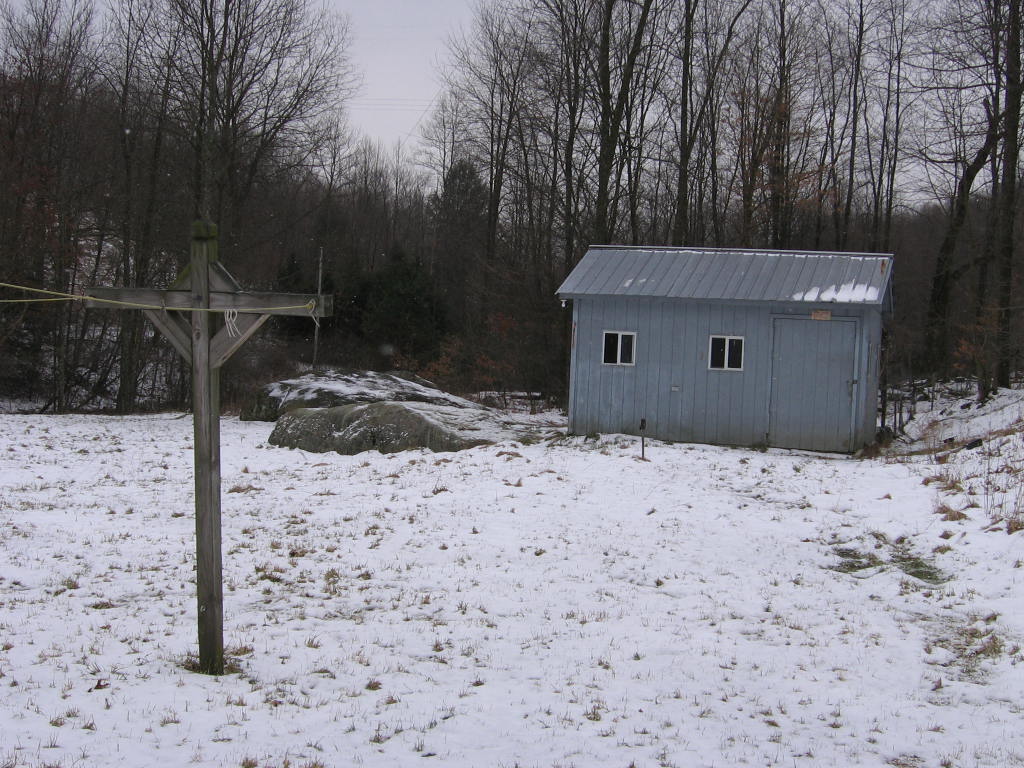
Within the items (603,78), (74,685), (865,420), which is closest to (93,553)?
(74,685)

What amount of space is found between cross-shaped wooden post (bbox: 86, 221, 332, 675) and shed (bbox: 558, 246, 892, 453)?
34.0 ft

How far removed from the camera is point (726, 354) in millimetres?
15094

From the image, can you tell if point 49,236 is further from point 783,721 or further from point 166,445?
point 783,721

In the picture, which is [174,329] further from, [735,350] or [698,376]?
[735,350]

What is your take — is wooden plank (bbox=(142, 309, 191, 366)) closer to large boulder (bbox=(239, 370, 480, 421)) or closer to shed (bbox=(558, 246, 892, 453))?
shed (bbox=(558, 246, 892, 453))

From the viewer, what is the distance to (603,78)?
78.1ft

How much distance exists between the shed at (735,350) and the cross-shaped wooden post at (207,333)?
10351 millimetres

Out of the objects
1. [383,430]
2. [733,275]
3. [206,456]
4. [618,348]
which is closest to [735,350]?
[733,275]

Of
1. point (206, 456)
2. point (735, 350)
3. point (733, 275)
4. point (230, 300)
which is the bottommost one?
point (206, 456)

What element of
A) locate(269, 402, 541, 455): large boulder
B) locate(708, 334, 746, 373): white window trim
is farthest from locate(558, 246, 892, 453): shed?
locate(269, 402, 541, 455): large boulder

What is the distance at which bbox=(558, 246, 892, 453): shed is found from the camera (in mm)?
14727

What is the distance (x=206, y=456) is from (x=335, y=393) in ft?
40.5

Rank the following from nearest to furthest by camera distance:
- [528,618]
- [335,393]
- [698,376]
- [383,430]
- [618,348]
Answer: [528,618] < [383,430] < [698,376] < [618,348] < [335,393]

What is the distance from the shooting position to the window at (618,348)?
1549cm
